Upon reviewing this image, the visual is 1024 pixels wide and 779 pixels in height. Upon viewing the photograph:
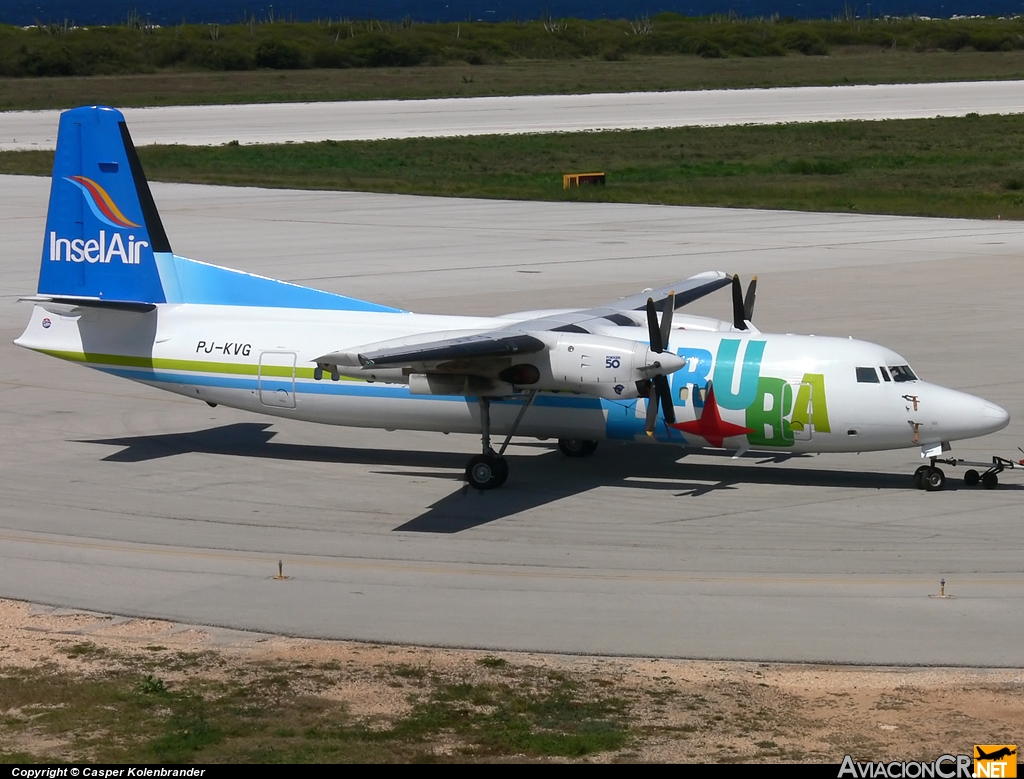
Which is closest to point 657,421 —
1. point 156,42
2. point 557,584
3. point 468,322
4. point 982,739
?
point 468,322

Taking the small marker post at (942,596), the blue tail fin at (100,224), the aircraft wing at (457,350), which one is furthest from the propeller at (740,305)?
the blue tail fin at (100,224)

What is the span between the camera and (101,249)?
24.9 metres

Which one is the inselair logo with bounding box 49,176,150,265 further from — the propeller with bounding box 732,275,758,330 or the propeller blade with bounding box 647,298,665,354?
the propeller with bounding box 732,275,758,330

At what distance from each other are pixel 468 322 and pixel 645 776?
12.5 meters

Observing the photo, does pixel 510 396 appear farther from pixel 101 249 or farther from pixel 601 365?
pixel 101 249

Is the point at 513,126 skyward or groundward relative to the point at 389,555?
skyward

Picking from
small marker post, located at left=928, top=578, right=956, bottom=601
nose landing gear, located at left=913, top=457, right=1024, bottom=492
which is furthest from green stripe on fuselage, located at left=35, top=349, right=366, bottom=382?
small marker post, located at left=928, top=578, right=956, bottom=601

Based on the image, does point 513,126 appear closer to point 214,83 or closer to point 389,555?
point 214,83

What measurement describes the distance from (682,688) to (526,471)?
32.0ft

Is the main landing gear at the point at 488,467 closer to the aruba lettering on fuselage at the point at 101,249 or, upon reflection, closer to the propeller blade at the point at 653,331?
the propeller blade at the point at 653,331

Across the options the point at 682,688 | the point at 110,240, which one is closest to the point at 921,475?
the point at 682,688

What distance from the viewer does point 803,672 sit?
48.4ft

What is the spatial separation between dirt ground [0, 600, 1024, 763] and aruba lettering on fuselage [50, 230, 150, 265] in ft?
30.5

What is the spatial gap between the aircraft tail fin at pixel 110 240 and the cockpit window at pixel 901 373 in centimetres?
1011
